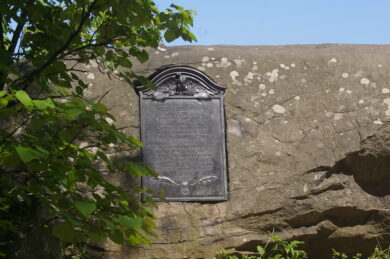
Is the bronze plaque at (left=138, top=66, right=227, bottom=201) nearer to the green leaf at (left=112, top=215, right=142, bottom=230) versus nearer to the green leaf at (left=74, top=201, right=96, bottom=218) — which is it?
the green leaf at (left=112, top=215, right=142, bottom=230)

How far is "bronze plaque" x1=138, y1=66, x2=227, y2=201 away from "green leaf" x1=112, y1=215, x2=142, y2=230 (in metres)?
2.45

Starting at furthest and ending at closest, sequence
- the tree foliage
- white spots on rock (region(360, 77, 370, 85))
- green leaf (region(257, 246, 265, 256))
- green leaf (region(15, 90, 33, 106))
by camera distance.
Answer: white spots on rock (region(360, 77, 370, 85))
green leaf (region(257, 246, 265, 256))
the tree foliage
green leaf (region(15, 90, 33, 106))

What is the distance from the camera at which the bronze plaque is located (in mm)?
4582

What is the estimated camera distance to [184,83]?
479cm

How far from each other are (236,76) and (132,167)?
9.12ft

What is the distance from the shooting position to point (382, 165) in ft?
15.3

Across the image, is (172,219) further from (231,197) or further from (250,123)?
(250,123)

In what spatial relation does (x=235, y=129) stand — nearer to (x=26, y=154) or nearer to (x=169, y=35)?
(x=169, y=35)

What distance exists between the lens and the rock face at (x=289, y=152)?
4.46 meters

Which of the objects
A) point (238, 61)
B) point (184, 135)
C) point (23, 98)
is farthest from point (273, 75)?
point (23, 98)

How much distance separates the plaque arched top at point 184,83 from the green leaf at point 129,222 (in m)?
2.77

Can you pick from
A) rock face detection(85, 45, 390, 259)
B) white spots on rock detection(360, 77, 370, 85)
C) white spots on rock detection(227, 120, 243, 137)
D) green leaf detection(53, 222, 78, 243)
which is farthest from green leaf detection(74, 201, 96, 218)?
white spots on rock detection(360, 77, 370, 85)

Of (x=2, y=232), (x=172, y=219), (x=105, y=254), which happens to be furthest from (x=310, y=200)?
(x=2, y=232)

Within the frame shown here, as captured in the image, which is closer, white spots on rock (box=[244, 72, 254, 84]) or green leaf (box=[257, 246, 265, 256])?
green leaf (box=[257, 246, 265, 256])
